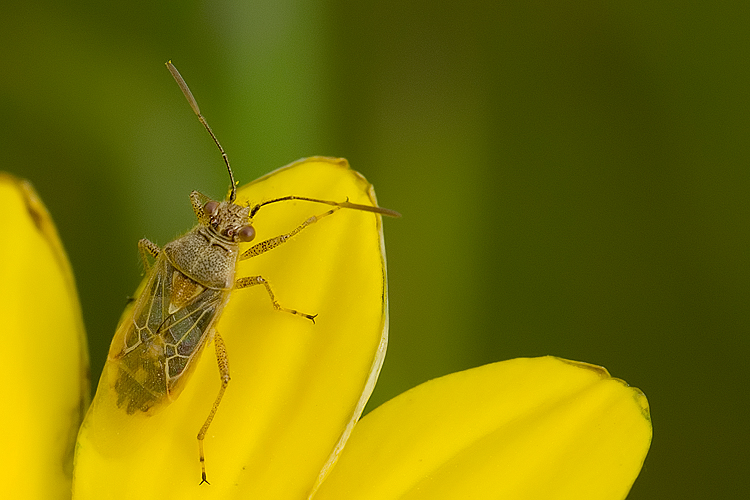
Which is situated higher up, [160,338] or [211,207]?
[211,207]

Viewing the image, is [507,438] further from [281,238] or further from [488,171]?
[488,171]

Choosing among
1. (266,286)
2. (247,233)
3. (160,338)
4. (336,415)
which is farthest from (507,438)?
(160,338)

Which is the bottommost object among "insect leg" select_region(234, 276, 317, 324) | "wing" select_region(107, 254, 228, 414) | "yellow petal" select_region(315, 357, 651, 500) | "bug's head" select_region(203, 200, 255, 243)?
"wing" select_region(107, 254, 228, 414)

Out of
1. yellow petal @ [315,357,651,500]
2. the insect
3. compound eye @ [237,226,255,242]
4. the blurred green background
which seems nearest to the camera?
yellow petal @ [315,357,651,500]

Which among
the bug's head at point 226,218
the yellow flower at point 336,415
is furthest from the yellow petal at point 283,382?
the bug's head at point 226,218

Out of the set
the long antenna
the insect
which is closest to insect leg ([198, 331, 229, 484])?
the insect

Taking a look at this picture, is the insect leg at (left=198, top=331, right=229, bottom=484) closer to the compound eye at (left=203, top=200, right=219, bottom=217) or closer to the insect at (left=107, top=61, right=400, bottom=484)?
the insect at (left=107, top=61, right=400, bottom=484)
